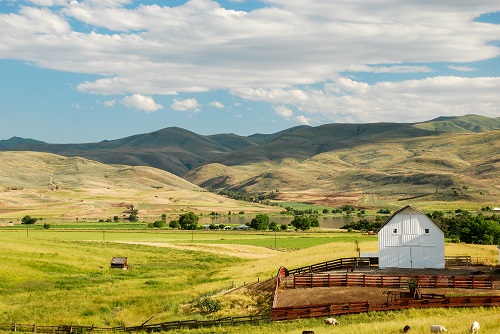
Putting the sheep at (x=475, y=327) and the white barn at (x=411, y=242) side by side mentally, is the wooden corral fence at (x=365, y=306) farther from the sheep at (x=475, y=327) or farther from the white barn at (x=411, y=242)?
the white barn at (x=411, y=242)

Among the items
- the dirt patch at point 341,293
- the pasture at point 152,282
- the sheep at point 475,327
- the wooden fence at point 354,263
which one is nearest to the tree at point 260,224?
the pasture at point 152,282

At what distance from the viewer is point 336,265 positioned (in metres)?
65.6

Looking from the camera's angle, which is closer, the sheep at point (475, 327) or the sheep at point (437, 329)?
the sheep at point (475, 327)

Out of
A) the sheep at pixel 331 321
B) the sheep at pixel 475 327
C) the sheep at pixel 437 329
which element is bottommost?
the sheep at pixel 331 321

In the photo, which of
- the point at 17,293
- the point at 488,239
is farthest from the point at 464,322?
the point at 488,239

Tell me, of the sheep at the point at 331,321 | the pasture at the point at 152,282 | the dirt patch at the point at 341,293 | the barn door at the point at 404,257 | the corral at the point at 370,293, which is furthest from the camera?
the barn door at the point at 404,257

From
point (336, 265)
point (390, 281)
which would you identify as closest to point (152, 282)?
point (336, 265)

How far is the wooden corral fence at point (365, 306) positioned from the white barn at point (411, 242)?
20.6 m

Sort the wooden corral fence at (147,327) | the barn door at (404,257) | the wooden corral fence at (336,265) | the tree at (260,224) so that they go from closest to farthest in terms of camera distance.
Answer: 1. the wooden corral fence at (147,327)
2. the wooden corral fence at (336,265)
3. the barn door at (404,257)
4. the tree at (260,224)

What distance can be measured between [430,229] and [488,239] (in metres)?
48.6

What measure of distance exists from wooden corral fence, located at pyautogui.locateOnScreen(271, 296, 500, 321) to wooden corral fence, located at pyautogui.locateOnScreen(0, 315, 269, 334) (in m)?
1.73

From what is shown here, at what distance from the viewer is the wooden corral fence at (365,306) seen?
143ft

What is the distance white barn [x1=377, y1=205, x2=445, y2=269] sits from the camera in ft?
214

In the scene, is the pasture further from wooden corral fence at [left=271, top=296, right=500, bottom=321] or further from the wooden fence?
the wooden fence
